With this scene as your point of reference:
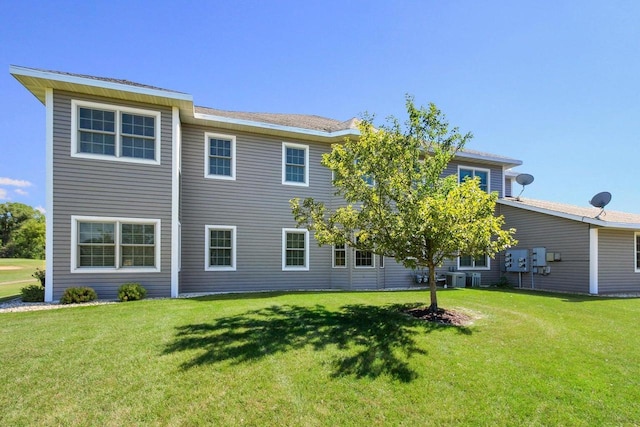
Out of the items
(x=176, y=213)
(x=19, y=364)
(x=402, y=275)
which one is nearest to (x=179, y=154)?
(x=176, y=213)

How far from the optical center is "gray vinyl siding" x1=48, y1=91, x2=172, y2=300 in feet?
30.2

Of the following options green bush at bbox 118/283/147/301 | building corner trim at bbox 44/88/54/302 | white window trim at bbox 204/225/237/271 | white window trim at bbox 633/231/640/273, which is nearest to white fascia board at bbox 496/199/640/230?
white window trim at bbox 633/231/640/273

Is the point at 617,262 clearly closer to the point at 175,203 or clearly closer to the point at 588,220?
the point at 588,220

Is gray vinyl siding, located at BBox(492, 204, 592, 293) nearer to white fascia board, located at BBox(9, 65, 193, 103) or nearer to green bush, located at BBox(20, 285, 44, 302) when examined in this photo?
white fascia board, located at BBox(9, 65, 193, 103)

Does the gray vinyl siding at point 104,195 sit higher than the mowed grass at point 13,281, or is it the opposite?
the gray vinyl siding at point 104,195

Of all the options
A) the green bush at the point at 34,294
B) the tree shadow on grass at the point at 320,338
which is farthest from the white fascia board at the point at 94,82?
the tree shadow on grass at the point at 320,338

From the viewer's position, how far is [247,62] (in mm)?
11867

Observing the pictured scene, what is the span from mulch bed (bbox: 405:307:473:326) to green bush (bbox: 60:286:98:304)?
857 centimetres

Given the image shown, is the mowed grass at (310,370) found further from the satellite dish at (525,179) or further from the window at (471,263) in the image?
the satellite dish at (525,179)

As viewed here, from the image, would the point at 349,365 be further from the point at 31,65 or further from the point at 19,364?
the point at 31,65

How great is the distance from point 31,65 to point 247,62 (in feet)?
20.2

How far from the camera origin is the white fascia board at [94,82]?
8582 millimetres

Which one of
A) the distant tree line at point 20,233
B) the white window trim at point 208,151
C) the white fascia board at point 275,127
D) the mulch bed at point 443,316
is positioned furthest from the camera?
the distant tree line at point 20,233

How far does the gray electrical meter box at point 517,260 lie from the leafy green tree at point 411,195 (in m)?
9.01
